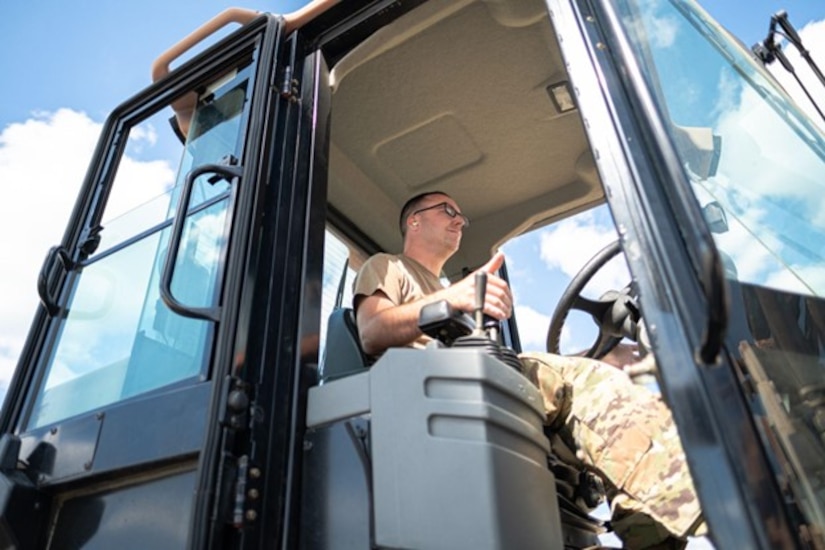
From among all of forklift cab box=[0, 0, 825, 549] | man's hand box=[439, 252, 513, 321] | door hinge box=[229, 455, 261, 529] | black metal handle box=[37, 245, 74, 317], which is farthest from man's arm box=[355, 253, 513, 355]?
black metal handle box=[37, 245, 74, 317]

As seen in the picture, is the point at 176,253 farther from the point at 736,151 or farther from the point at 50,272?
the point at 736,151

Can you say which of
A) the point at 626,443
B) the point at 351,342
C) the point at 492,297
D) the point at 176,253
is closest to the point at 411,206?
the point at 351,342

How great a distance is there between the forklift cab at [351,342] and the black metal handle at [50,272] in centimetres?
2

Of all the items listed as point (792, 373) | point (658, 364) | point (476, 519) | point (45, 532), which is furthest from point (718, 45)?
point (45, 532)

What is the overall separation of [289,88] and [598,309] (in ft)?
3.80

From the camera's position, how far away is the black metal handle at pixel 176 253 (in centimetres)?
130

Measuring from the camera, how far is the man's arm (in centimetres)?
145

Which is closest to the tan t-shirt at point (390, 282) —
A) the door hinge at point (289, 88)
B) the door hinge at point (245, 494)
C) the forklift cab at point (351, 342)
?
the forklift cab at point (351, 342)

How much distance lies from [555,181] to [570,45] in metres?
1.54

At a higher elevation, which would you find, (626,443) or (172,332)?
(172,332)

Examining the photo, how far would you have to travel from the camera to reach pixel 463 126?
2465 millimetres

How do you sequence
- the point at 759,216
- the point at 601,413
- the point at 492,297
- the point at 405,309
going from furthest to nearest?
1. the point at 405,309
2. the point at 492,297
3. the point at 601,413
4. the point at 759,216

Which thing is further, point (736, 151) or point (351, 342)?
point (351, 342)

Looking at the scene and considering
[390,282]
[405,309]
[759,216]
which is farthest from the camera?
[390,282]
